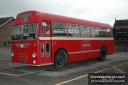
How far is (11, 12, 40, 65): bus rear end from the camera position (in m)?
10.3

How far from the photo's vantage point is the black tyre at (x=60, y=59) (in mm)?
11344

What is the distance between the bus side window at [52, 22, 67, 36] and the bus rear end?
1.26 metres

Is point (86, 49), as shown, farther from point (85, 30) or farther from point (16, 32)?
point (16, 32)

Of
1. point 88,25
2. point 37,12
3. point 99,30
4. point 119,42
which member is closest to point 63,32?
point 37,12

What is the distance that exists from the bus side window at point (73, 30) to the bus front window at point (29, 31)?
2777mm

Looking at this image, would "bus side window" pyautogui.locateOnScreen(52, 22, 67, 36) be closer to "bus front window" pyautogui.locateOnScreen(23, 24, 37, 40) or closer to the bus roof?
the bus roof

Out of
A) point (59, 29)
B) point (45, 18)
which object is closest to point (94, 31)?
point (59, 29)

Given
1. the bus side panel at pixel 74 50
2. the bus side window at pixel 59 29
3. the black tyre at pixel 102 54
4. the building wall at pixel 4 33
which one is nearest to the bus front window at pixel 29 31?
the bus side window at pixel 59 29

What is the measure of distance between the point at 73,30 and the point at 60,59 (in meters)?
2.32

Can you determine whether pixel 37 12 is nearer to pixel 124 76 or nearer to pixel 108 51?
pixel 124 76

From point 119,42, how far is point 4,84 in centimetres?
2500

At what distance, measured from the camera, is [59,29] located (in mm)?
11641

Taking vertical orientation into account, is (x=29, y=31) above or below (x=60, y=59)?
above

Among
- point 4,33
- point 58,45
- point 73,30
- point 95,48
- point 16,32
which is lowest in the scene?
point 95,48
